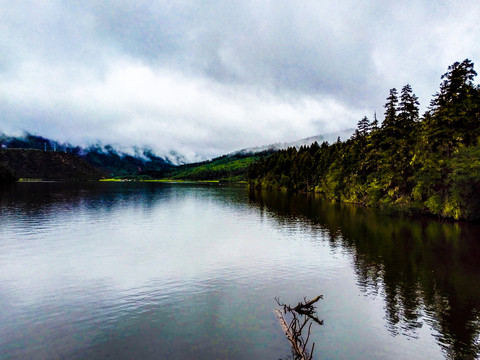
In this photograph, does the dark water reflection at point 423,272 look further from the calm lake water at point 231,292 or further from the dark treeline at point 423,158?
the dark treeline at point 423,158

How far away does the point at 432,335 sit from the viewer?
61.2 ft

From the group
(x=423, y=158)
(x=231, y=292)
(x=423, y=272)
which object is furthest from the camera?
(x=423, y=158)

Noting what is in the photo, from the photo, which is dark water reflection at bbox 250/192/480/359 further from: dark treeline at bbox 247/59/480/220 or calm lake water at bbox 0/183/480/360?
dark treeline at bbox 247/59/480/220

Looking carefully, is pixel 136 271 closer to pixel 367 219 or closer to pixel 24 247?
pixel 24 247

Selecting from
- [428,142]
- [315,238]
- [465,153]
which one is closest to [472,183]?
[465,153]

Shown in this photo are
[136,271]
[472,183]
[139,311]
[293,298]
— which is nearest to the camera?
[139,311]

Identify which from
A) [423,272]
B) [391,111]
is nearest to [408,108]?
[391,111]

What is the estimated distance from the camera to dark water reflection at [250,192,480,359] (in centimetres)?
1970

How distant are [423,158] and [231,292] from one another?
5577cm

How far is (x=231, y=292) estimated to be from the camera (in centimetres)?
2588

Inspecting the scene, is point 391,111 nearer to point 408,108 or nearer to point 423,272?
point 408,108

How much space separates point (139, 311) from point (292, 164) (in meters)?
160

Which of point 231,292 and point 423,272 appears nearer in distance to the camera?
point 231,292

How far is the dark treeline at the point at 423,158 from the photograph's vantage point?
5556cm
